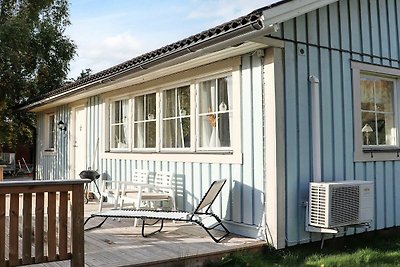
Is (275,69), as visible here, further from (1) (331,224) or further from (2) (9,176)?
(2) (9,176)

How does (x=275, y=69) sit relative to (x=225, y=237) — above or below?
above

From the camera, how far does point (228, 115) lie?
5.70 meters

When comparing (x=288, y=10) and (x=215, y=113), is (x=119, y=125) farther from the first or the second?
(x=288, y=10)

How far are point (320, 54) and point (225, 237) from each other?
2.63 metres

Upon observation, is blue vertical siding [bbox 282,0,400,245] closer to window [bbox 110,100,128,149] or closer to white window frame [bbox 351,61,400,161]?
white window frame [bbox 351,61,400,161]

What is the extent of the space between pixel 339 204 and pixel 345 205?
0.11m

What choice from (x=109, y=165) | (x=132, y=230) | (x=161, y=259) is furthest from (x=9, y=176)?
(x=161, y=259)

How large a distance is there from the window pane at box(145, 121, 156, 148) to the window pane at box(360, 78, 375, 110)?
3447mm

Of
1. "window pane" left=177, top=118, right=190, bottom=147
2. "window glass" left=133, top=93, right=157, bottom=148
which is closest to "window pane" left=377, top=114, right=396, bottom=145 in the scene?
"window pane" left=177, top=118, right=190, bottom=147

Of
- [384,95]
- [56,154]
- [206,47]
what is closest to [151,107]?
[206,47]

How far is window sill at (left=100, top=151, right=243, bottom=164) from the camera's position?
5.46 m

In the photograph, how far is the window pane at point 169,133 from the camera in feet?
22.4

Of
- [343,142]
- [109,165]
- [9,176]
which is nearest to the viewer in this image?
Answer: [343,142]

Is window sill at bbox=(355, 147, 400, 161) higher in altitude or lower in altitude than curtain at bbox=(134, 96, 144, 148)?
lower
